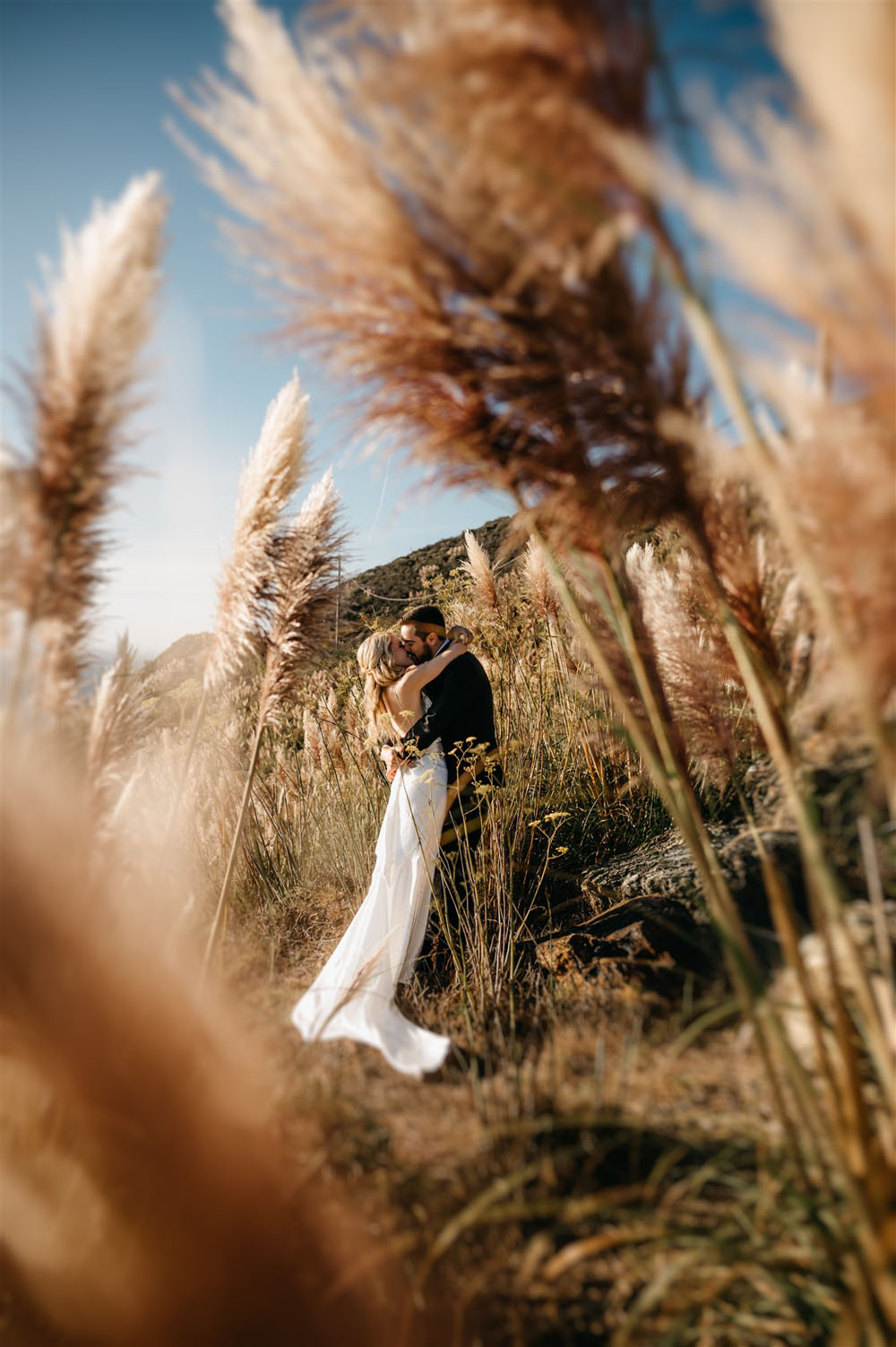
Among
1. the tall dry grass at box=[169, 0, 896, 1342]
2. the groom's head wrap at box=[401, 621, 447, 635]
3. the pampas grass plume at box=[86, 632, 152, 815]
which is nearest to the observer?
the tall dry grass at box=[169, 0, 896, 1342]

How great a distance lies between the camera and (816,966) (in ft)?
4.99

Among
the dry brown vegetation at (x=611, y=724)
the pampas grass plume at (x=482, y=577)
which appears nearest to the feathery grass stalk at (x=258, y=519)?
the dry brown vegetation at (x=611, y=724)

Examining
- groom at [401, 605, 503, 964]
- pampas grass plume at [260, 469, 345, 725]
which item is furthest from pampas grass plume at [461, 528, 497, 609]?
pampas grass plume at [260, 469, 345, 725]

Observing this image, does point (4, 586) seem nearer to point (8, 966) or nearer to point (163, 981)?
point (8, 966)

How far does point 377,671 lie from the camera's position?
4074mm

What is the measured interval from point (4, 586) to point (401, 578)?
63.8ft

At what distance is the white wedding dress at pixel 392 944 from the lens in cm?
265

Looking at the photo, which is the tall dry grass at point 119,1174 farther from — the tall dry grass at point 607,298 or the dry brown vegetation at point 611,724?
the tall dry grass at point 607,298

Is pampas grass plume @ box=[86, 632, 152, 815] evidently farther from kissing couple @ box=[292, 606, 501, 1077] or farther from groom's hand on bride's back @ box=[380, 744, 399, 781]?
groom's hand on bride's back @ box=[380, 744, 399, 781]

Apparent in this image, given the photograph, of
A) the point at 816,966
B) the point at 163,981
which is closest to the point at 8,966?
the point at 163,981

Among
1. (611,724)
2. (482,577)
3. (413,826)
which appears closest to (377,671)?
(413,826)

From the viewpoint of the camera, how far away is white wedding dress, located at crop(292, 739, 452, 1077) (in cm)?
265

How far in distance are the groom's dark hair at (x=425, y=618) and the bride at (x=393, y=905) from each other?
23 centimetres

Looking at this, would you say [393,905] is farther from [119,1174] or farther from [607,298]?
[607,298]
